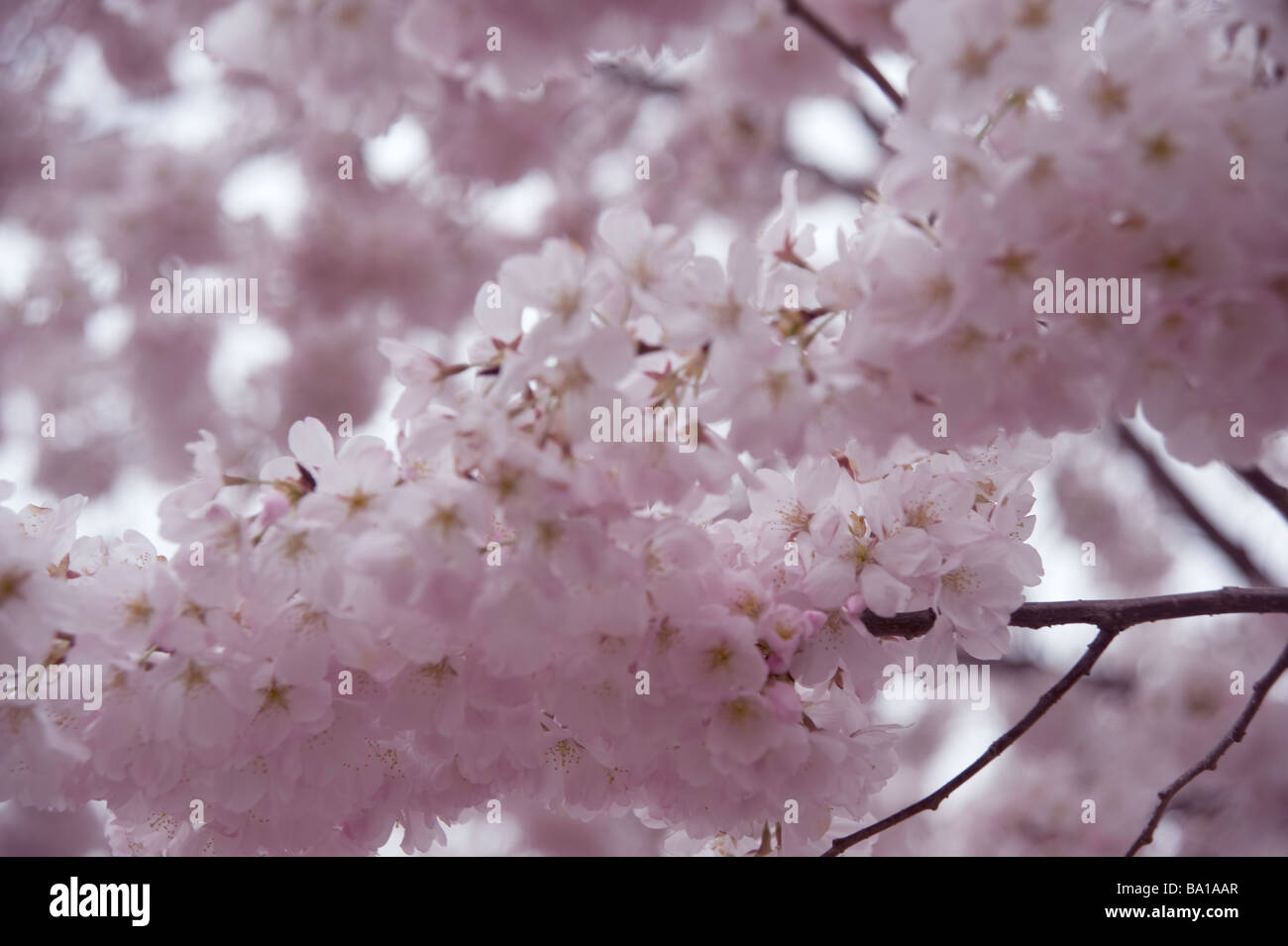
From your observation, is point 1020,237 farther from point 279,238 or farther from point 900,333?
point 279,238

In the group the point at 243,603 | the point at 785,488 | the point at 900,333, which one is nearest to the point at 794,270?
the point at 900,333

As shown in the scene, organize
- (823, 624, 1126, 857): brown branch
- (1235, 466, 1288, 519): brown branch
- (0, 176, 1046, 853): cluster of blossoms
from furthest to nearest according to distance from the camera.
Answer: (1235, 466, 1288, 519): brown branch < (823, 624, 1126, 857): brown branch < (0, 176, 1046, 853): cluster of blossoms

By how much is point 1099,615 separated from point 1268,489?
1.06 ft

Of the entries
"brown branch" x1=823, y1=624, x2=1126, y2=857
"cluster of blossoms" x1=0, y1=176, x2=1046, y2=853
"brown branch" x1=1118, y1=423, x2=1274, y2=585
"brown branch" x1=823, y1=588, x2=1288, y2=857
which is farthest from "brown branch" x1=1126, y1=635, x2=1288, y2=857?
"brown branch" x1=1118, y1=423, x2=1274, y2=585

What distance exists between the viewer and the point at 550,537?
2.79 ft

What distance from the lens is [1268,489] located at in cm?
119

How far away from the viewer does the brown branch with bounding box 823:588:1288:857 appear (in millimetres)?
1059

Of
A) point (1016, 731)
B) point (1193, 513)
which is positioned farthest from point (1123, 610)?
point (1193, 513)

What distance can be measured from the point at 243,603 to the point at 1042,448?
0.92 m

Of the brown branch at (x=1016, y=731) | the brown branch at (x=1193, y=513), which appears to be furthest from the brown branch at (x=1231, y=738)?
the brown branch at (x=1193, y=513)

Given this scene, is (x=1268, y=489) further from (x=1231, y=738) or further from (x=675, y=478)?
(x=675, y=478)

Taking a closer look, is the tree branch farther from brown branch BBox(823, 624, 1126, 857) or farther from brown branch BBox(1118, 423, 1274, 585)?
brown branch BBox(1118, 423, 1274, 585)

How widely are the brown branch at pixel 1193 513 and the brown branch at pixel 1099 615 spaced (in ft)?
4.82

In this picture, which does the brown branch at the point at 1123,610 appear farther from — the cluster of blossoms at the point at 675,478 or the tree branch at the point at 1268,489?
the tree branch at the point at 1268,489
